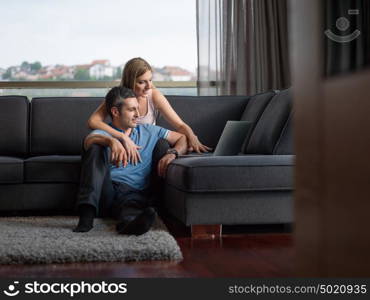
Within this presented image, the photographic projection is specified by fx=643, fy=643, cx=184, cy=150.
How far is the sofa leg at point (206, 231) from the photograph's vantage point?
2.70m

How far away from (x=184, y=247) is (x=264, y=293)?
5.01 ft

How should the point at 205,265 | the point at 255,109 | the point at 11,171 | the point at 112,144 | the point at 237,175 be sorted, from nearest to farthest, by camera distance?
the point at 205,265, the point at 237,175, the point at 112,144, the point at 11,171, the point at 255,109

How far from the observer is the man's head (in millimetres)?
3057

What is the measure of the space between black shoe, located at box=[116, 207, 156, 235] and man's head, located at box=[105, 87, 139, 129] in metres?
0.67

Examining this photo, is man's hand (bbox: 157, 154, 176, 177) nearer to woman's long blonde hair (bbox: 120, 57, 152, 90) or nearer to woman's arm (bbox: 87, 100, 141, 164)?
woman's arm (bbox: 87, 100, 141, 164)

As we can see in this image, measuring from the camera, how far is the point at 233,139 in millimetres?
3344

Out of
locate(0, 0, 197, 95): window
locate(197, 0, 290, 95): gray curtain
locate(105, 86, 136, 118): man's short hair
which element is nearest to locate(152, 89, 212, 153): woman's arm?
locate(105, 86, 136, 118): man's short hair


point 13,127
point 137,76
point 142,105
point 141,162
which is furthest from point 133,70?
point 13,127

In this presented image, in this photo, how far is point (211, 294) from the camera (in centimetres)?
91

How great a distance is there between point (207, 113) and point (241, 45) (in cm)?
157

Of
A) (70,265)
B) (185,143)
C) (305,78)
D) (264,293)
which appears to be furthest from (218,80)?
(305,78)

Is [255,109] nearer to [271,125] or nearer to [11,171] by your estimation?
[271,125]

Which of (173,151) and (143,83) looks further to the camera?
(143,83)

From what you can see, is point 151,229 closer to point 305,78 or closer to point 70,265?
point 70,265
